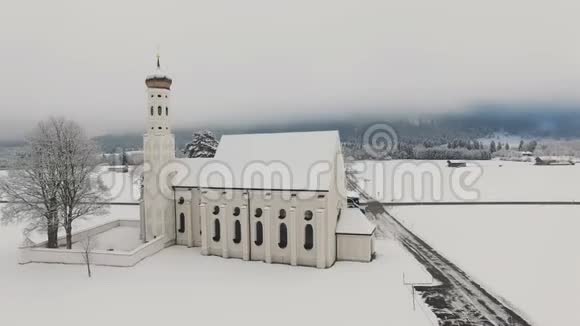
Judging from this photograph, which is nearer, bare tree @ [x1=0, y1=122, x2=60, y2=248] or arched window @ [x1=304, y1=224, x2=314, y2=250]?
arched window @ [x1=304, y1=224, x2=314, y2=250]

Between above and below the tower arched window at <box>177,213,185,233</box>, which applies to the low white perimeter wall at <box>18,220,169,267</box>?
below

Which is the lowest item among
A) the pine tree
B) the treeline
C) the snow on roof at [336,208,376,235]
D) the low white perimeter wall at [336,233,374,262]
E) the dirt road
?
the dirt road

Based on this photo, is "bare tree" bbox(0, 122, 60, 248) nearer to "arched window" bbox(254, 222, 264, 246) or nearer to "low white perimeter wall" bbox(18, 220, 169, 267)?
"low white perimeter wall" bbox(18, 220, 169, 267)

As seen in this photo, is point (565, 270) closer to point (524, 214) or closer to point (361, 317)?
point (361, 317)

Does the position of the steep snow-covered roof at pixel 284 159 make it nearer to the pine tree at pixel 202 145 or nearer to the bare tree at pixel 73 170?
the bare tree at pixel 73 170

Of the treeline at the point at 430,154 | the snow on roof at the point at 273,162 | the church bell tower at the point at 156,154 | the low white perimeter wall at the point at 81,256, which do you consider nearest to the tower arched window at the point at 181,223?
the church bell tower at the point at 156,154

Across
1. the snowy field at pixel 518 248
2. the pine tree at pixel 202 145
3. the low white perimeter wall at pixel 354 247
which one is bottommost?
the snowy field at pixel 518 248

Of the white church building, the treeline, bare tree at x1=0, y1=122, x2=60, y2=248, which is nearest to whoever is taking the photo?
the white church building

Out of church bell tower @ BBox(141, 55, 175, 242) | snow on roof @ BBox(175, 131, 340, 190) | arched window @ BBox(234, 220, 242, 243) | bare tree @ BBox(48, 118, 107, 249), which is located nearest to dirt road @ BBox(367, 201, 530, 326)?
snow on roof @ BBox(175, 131, 340, 190)
